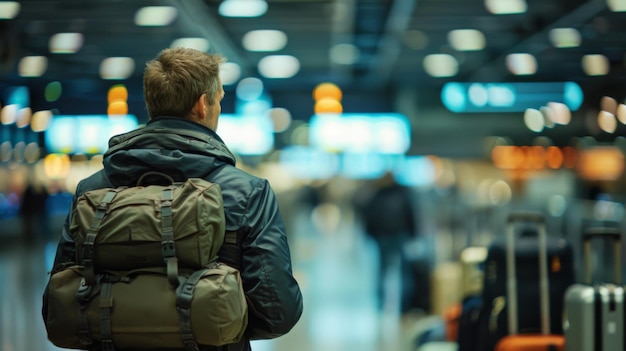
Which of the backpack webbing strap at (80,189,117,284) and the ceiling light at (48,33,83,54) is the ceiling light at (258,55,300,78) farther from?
the backpack webbing strap at (80,189,117,284)

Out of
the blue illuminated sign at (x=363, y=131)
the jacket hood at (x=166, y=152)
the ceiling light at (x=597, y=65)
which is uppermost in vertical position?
the blue illuminated sign at (x=363, y=131)

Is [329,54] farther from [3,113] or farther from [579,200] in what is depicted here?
[3,113]

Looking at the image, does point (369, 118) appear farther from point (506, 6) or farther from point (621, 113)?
point (621, 113)

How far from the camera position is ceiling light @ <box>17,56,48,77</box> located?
9570 mm

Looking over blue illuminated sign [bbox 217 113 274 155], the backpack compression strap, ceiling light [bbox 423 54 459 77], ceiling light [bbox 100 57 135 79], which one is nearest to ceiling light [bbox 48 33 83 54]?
ceiling light [bbox 100 57 135 79]

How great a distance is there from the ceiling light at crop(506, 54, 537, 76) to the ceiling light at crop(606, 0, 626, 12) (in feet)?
20.4

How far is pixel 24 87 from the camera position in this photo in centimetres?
956

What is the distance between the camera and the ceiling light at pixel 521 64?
634 inches

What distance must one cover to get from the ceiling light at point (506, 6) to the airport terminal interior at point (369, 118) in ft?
0.15

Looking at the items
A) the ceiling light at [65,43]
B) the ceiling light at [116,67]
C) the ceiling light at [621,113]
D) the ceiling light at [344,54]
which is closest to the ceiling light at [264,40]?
the ceiling light at [344,54]

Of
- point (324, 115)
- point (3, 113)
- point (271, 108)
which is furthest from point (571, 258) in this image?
point (271, 108)

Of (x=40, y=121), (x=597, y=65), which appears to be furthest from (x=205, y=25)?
(x=597, y=65)

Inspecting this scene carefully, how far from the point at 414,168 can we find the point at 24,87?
67.3 feet

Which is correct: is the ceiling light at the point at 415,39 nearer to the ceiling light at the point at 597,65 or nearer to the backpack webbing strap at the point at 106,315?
the ceiling light at the point at 597,65
